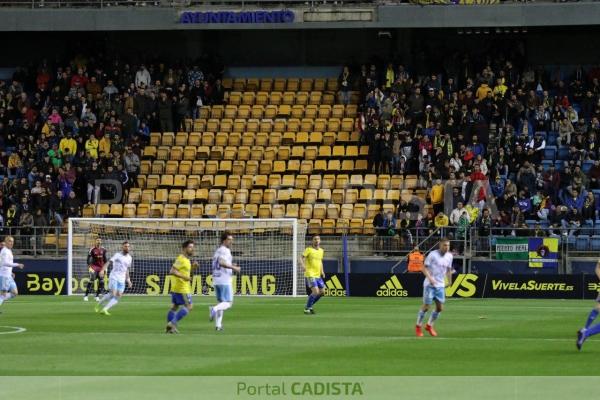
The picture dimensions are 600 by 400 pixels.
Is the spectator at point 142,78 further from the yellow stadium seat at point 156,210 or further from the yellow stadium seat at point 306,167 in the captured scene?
the yellow stadium seat at point 306,167

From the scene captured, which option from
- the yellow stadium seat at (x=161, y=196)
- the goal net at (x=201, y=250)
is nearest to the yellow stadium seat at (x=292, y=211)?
the goal net at (x=201, y=250)

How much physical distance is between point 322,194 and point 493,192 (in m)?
6.70

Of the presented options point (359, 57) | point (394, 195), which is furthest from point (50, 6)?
point (394, 195)

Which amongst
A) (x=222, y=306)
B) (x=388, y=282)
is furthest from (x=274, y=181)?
(x=222, y=306)

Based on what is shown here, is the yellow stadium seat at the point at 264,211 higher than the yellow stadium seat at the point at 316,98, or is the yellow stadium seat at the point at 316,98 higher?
the yellow stadium seat at the point at 316,98

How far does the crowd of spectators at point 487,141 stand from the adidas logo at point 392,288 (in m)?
1.99

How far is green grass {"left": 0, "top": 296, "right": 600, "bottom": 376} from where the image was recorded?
21.9m

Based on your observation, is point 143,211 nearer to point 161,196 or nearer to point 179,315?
point 161,196

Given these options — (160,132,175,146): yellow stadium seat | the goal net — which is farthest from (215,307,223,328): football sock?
(160,132,175,146): yellow stadium seat

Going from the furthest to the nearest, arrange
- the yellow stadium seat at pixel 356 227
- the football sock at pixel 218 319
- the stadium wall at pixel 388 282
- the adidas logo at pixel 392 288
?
1. the yellow stadium seat at pixel 356 227
2. the adidas logo at pixel 392 288
3. the stadium wall at pixel 388 282
4. the football sock at pixel 218 319

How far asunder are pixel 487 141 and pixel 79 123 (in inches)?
652

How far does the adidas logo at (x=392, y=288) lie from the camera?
1763 inches

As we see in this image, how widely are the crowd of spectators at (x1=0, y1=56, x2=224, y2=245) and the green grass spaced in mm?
11846

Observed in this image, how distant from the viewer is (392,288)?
44.8m
